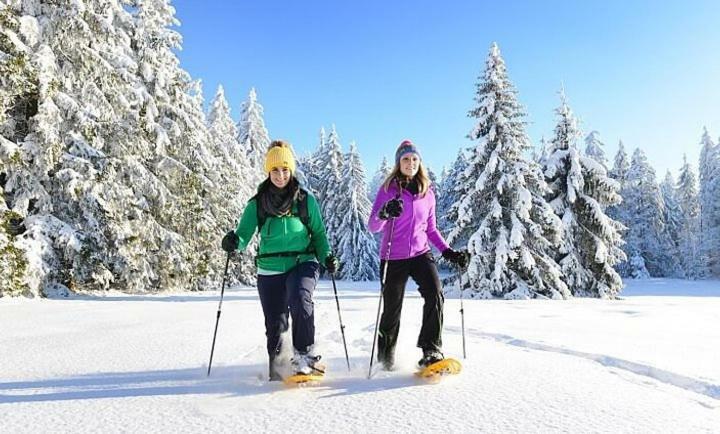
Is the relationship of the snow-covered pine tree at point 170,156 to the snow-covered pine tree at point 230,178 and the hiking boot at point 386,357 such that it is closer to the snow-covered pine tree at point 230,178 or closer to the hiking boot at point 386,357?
the snow-covered pine tree at point 230,178

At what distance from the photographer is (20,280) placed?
423 inches

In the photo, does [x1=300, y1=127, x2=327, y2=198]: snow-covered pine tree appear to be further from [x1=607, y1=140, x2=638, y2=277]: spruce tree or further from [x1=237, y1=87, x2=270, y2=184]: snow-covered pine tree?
[x1=607, y1=140, x2=638, y2=277]: spruce tree

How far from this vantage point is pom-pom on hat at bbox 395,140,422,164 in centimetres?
433

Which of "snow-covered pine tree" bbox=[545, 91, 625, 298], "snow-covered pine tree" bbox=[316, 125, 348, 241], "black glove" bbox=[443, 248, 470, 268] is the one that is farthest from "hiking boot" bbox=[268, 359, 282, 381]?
"snow-covered pine tree" bbox=[316, 125, 348, 241]

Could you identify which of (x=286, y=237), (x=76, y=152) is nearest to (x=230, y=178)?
(x=76, y=152)

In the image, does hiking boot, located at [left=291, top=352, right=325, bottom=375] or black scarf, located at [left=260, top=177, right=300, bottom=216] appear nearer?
hiking boot, located at [left=291, top=352, right=325, bottom=375]

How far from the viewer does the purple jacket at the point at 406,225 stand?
4.29 metres

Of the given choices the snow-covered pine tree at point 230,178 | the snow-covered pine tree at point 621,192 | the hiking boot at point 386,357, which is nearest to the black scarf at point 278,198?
→ the hiking boot at point 386,357

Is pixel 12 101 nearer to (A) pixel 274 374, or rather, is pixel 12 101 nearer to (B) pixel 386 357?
(A) pixel 274 374

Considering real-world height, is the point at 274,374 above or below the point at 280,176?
below

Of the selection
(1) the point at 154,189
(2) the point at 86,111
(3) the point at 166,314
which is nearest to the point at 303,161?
(1) the point at 154,189

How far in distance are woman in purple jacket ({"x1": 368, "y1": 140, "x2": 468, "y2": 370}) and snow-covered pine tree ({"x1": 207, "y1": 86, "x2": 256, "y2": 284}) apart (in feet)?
70.6

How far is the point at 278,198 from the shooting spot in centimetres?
395

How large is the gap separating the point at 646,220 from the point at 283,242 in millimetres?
52416
